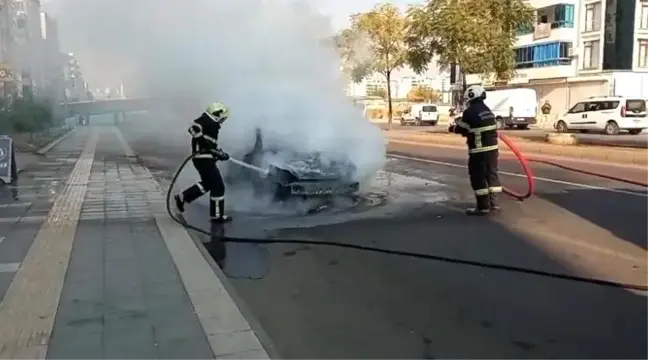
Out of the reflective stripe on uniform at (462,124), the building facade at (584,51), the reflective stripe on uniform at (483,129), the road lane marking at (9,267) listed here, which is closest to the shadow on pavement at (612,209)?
the reflective stripe on uniform at (483,129)

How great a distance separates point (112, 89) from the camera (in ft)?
60.7

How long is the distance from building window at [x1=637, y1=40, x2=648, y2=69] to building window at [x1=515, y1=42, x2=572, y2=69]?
500 centimetres

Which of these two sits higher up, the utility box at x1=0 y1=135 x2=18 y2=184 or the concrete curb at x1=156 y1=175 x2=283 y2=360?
the utility box at x1=0 y1=135 x2=18 y2=184

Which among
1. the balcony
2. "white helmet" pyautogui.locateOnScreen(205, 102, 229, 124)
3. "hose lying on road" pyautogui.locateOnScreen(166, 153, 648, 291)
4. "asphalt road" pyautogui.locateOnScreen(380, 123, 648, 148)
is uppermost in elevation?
the balcony

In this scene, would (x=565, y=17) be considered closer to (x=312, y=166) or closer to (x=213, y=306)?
(x=312, y=166)

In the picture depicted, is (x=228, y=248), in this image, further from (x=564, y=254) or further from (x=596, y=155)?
(x=596, y=155)

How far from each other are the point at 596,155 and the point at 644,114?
538 inches

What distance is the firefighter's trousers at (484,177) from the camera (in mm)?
8594

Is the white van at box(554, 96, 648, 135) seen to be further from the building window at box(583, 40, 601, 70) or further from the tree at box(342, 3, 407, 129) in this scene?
the building window at box(583, 40, 601, 70)

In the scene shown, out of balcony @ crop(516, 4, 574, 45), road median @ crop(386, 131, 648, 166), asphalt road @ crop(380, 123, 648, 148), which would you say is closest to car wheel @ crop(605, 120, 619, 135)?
asphalt road @ crop(380, 123, 648, 148)

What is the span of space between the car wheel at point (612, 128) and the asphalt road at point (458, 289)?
72.9 ft

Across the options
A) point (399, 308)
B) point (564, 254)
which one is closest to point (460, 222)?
point (564, 254)

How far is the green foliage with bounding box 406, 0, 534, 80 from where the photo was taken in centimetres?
2412

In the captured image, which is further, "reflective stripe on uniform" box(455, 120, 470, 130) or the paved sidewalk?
"reflective stripe on uniform" box(455, 120, 470, 130)
